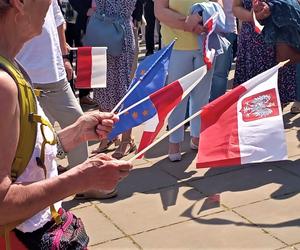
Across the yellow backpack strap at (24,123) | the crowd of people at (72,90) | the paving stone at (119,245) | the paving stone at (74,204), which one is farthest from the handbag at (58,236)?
the paving stone at (74,204)

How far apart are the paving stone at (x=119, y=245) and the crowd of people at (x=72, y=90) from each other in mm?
621

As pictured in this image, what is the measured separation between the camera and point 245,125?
3072mm

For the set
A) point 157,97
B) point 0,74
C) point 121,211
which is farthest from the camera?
point 121,211

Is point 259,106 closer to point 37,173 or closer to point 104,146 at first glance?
point 37,173

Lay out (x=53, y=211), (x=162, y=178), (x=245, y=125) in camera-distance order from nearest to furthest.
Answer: (x=53, y=211) → (x=245, y=125) → (x=162, y=178)

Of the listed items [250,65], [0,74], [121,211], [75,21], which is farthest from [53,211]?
[75,21]

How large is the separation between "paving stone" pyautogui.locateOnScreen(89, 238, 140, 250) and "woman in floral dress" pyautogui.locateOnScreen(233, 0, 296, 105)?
105 inches

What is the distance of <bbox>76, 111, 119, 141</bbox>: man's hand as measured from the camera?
238 cm

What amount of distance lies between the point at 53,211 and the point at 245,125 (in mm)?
1357

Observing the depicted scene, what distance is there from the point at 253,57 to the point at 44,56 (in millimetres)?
2623

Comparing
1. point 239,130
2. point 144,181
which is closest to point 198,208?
point 144,181

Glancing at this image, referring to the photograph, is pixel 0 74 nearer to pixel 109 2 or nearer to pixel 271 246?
pixel 271 246

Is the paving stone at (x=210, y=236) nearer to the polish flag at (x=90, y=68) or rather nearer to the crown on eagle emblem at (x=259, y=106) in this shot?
the crown on eagle emblem at (x=259, y=106)

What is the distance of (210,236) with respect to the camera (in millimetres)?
3805
